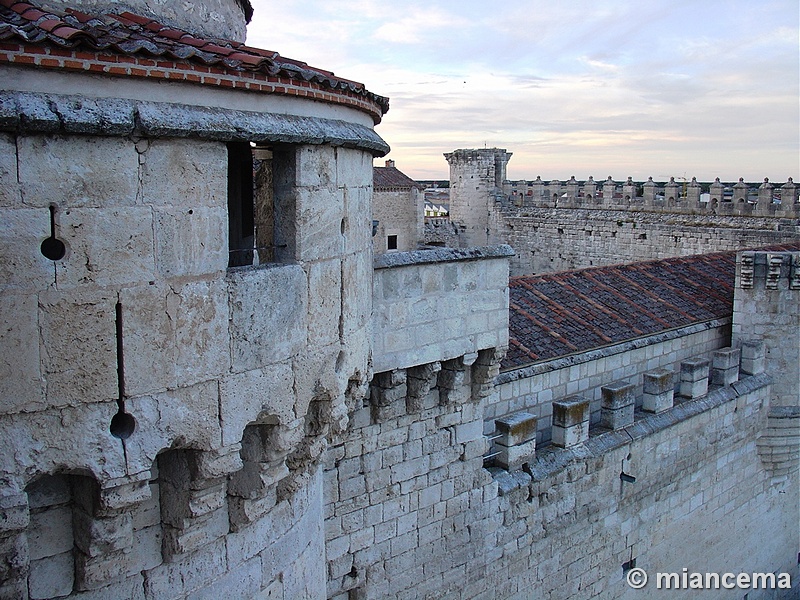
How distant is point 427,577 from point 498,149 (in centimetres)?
2442

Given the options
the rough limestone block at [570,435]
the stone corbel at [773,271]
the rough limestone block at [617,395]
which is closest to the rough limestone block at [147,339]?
the rough limestone block at [570,435]

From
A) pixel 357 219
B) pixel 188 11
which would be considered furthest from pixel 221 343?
Answer: pixel 188 11

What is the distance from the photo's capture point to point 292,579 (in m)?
5.29

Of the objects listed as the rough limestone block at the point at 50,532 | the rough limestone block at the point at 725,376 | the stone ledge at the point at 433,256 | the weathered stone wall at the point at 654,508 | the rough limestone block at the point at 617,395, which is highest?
the stone ledge at the point at 433,256

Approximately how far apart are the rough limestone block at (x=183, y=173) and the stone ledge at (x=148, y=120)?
63mm

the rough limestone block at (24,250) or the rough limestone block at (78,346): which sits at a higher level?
the rough limestone block at (24,250)

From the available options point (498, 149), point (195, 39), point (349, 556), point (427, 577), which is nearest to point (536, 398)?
point (427, 577)

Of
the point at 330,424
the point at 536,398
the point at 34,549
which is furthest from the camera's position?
the point at 536,398

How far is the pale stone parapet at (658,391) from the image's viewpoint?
33.7 ft

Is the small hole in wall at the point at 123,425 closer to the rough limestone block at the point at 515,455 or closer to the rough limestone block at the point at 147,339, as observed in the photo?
the rough limestone block at the point at 147,339

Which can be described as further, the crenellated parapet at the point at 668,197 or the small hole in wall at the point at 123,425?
the crenellated parapet at the point at 668,197

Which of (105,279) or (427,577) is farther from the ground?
(105,279)

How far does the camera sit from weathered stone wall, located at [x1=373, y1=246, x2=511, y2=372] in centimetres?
639

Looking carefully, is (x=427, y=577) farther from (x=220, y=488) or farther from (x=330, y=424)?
(x=220, y=488)
